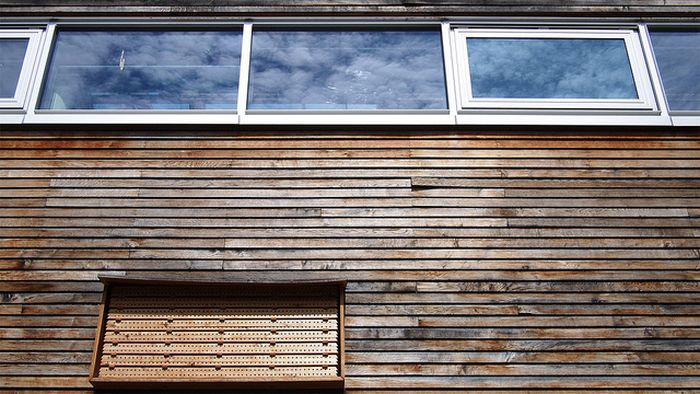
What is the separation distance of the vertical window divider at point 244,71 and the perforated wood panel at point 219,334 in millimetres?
1363

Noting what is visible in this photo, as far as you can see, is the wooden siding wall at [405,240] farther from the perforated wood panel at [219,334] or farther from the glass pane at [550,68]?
the glass pane at [550,68]

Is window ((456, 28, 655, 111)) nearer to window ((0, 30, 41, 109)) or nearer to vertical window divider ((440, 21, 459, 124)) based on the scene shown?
vertical window divider ((440, 21, 459, 124))

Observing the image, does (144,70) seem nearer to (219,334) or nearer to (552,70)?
(219,334)

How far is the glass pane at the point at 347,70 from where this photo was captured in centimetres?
417

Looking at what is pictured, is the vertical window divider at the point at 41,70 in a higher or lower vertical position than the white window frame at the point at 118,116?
higher

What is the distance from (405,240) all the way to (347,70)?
1.51 metres

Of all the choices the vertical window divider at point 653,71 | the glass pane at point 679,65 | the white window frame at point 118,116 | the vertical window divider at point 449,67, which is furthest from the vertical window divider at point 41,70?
the glass pane at point 679,65

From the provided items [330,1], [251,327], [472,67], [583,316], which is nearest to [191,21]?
[330,1]

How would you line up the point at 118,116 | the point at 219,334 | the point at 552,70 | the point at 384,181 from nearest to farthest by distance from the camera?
the point at 219,334, the point at 384,181, the point at 118,116, the point at 552,70

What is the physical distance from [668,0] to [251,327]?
4.28 meters

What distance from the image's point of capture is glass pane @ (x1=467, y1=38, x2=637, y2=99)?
4.19m

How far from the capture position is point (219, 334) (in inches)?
132

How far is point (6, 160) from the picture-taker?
12.7 ft

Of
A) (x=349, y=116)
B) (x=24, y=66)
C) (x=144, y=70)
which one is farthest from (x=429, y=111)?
(x=24, y=66)
